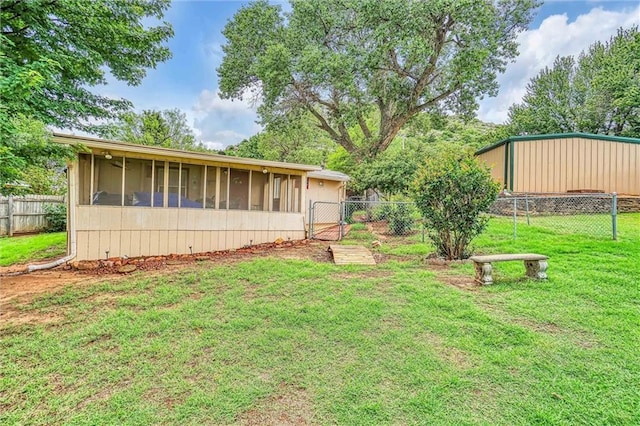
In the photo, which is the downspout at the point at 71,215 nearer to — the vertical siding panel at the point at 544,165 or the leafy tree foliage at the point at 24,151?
the leafy tree foliage at the point at 24,151

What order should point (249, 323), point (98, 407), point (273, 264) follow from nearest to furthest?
point (98, 407) → point (249, 323) → point (273, 264)

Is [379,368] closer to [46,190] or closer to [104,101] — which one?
[104,101]

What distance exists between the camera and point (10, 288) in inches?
187

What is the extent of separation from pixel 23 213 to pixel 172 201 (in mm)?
8038

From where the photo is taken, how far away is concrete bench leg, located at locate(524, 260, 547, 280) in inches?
167

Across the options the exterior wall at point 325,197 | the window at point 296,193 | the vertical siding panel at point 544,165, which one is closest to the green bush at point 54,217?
the window at point 296,193

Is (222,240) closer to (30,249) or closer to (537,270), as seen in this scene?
(30,249)

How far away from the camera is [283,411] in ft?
6.79

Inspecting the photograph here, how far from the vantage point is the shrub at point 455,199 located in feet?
17.9

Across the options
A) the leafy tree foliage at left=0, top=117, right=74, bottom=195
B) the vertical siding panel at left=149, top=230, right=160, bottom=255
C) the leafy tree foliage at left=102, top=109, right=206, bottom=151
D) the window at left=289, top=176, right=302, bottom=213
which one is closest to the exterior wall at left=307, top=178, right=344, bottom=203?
the window at left=289, top=176, right=302, bottom=213

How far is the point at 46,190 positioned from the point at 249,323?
14.6 metres

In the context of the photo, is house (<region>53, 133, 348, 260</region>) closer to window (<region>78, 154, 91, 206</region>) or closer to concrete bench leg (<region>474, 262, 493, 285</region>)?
window (<region>78, 154, 91, 206</region>)

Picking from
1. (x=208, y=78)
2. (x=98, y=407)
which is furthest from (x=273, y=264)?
(x=208, y=78)

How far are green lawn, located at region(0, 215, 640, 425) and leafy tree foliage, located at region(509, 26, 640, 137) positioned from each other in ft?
55.1
